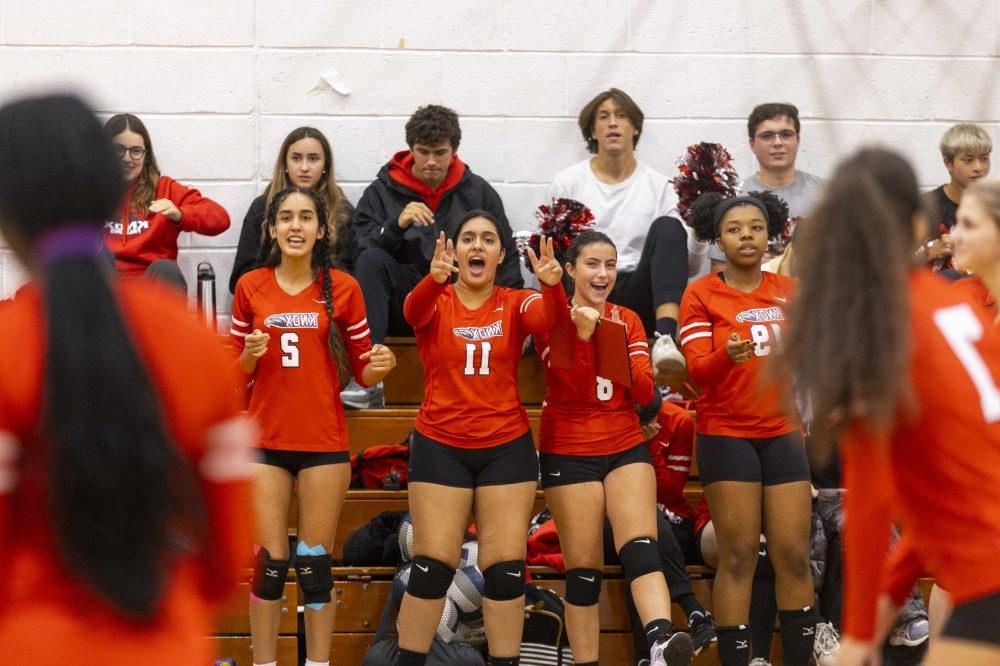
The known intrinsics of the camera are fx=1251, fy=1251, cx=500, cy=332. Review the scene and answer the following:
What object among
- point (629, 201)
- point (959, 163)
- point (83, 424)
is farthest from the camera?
point (629, 201)

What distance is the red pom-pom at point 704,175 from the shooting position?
18.4 feet

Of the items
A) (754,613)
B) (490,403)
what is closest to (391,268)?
(490,403)

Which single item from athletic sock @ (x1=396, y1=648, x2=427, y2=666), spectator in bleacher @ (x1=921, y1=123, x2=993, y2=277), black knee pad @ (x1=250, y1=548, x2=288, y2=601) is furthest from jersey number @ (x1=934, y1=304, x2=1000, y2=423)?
spectator in bleacher @ (x1=921, y1=123, x2=993, y2=277)

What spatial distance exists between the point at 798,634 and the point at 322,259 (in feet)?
7.38

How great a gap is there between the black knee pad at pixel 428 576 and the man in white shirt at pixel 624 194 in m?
1.82

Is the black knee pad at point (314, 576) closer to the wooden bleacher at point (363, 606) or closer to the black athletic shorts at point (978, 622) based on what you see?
the wooden bleacher at point (363, 606)

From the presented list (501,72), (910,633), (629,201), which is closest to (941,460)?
(910,633)

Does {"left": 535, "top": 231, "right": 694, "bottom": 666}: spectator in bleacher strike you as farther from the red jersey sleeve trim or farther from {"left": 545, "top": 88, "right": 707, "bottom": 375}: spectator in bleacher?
the red jersey sleeve trim

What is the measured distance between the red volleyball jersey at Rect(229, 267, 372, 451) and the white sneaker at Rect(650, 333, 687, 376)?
1305 mm

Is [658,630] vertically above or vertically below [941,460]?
below

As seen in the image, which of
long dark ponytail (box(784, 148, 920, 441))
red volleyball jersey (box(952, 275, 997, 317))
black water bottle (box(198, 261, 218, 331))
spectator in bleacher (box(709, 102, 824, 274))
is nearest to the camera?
long dark ponytail (box(784, 148, 920, 441))

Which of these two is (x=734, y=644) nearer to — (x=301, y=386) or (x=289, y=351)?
(x=301, y=386)

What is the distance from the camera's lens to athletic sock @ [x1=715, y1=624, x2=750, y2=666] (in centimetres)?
450

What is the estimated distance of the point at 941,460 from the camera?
2.08 metres
